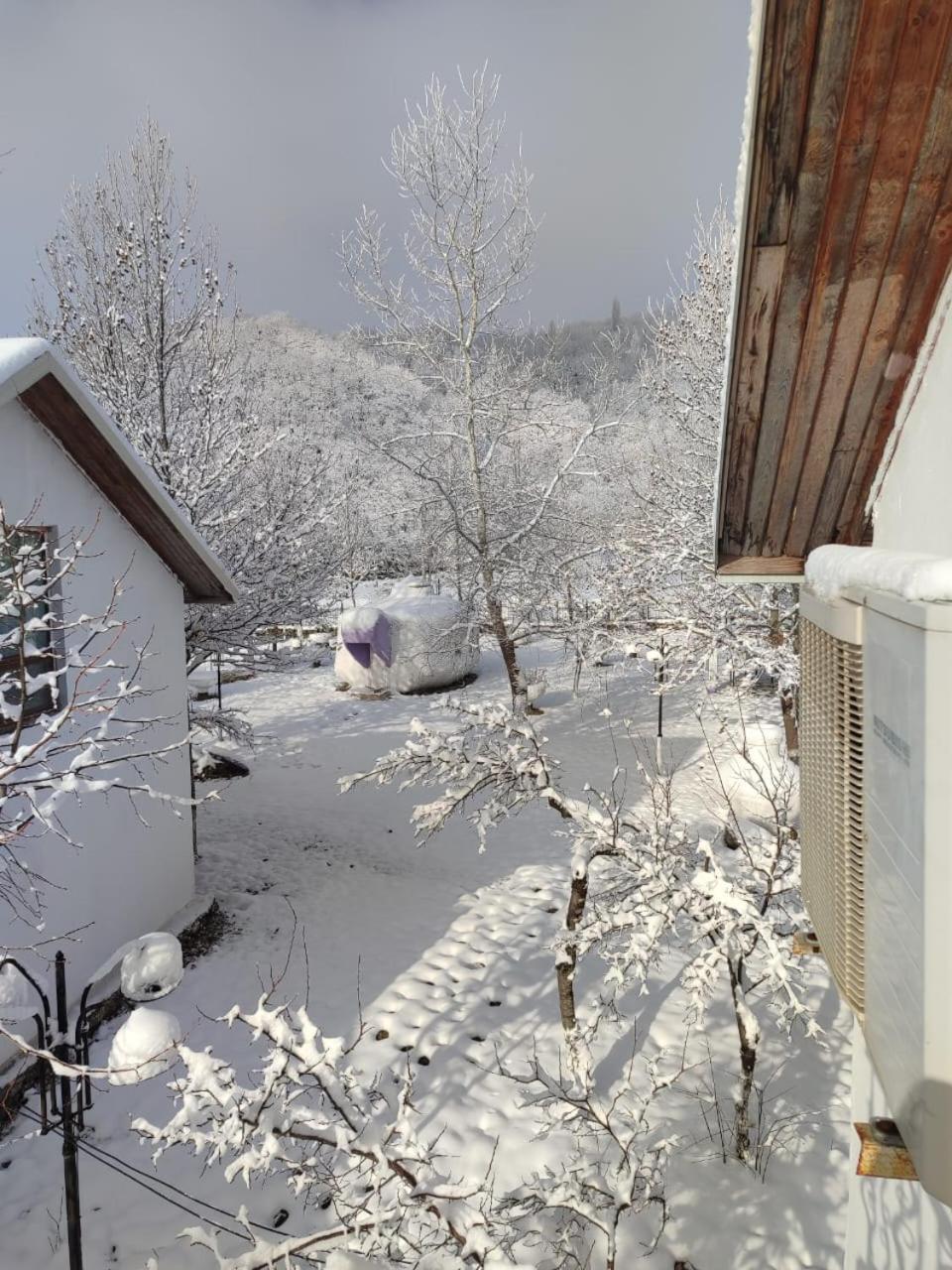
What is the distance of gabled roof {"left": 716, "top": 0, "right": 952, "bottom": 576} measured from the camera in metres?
1.90

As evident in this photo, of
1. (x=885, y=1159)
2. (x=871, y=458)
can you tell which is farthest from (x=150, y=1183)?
(x=871, y=458)

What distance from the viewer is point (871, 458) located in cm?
339

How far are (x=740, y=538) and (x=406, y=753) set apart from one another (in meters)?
2.98

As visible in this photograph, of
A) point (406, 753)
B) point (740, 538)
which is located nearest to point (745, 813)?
point (406, 753)

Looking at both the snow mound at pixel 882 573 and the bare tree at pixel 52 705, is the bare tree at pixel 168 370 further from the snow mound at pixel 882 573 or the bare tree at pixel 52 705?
the snow mound at pixel 882 573

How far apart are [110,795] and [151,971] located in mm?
3621

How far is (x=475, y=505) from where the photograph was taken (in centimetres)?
1545

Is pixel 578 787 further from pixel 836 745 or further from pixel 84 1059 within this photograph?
pixel 836 745

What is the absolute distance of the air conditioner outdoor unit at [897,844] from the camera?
1.40 metres

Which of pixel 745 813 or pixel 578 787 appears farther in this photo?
pixel 578 787

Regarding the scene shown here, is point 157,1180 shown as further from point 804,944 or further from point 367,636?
point 367,636

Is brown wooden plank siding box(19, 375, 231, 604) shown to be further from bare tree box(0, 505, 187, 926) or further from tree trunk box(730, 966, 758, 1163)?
tree trunk box(730, 966, 758, 1163)

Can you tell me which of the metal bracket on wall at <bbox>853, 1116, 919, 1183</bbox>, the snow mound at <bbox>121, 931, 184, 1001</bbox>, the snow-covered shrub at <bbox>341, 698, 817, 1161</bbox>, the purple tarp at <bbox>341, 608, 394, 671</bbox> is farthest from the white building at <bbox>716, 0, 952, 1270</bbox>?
the purple tarp at <bbox>341, 608, 394, 671</bbox>

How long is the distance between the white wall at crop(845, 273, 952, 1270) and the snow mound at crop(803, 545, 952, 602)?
1.19ft
